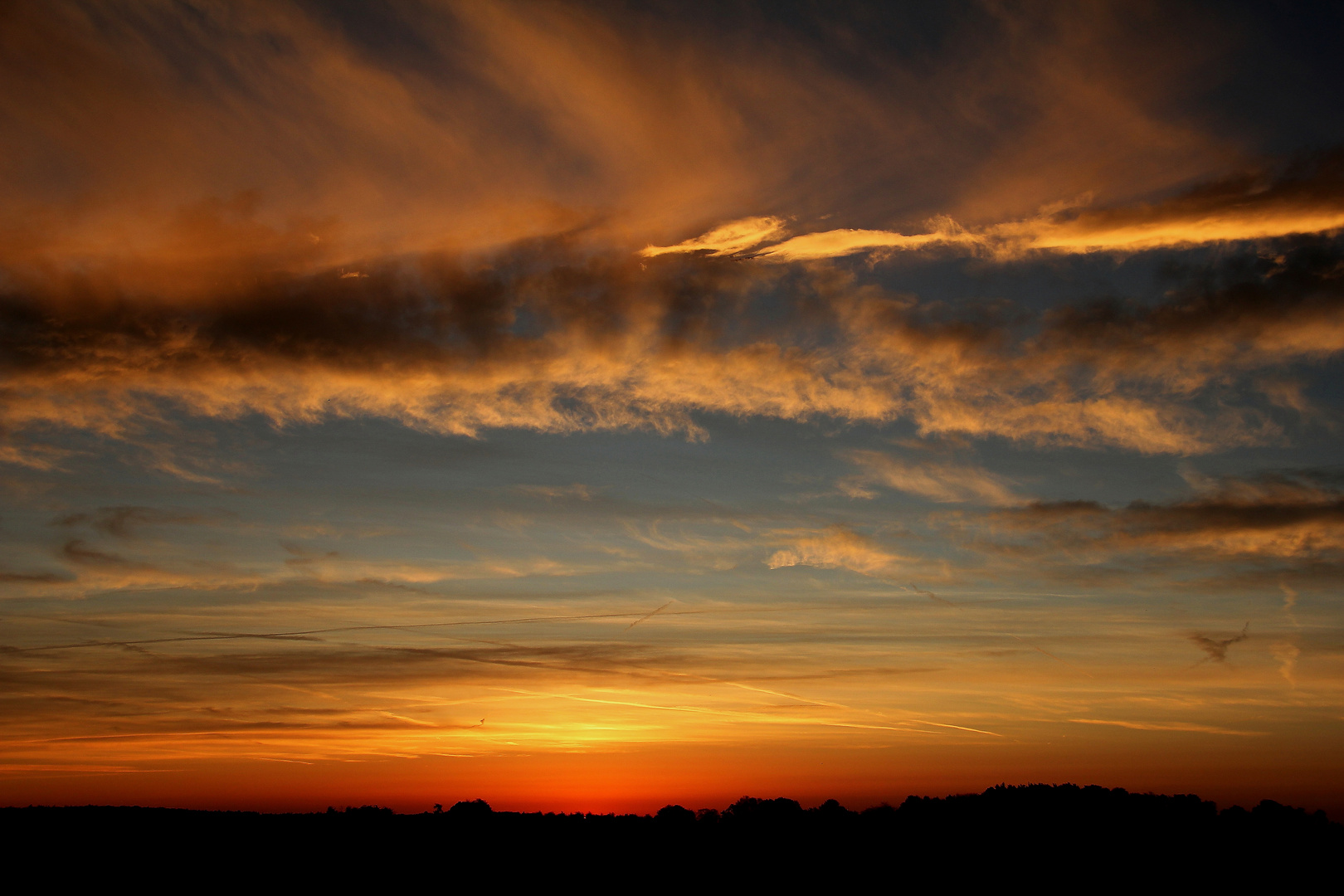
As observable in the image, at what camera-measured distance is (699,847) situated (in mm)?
99438

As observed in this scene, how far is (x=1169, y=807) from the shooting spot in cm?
12119

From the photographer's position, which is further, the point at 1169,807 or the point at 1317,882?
the point at 1169,807

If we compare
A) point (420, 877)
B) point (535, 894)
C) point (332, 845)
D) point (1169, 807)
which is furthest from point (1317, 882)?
point (332, 845)

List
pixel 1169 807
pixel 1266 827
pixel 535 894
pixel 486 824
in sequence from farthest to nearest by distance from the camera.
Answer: pixel 1169 807
pixel 1266 827
pixel 486 824
pixel 535 894

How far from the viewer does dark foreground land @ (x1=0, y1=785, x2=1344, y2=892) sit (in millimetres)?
80125

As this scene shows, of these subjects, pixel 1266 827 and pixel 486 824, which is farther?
pixel 1266 827

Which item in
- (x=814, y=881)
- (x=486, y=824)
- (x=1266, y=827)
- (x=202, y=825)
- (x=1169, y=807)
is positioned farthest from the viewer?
(x=1169, y=807)

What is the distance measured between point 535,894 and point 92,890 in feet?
110

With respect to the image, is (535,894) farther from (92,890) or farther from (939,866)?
(939,866)

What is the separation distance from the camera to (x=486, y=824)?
10662 cm

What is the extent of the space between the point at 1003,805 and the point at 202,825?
99.7m

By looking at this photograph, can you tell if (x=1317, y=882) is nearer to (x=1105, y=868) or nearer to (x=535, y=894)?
(x=1105, y=868)

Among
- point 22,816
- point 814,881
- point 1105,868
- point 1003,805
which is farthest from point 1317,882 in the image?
point 22,816

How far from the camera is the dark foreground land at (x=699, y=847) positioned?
8012 cm
